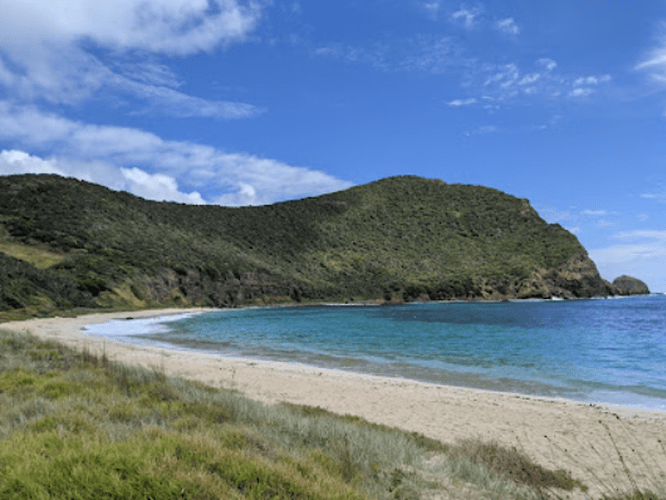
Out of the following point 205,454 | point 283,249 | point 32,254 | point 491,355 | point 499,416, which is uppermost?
point 283,249

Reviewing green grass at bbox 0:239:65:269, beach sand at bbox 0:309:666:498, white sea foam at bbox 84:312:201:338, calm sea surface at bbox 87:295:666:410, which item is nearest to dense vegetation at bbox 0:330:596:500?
beach sand at bbox 0:309:666:498

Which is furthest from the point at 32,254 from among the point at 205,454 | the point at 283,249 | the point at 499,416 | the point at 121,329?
the point at 205,454

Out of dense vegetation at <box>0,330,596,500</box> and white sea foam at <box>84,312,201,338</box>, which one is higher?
dense vegetation at <box>0,330,596,500</box>

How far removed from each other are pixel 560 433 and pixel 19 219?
78743 mm

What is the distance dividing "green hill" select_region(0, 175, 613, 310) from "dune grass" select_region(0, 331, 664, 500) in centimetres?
3863

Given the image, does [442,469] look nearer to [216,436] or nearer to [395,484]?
[395,484]

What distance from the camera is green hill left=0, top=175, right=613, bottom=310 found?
2293 inches

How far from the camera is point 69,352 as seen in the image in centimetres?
1315

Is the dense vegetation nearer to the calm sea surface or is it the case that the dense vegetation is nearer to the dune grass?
the dune grass

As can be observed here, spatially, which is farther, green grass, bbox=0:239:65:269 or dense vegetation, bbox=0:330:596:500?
green grass, bbox=0:239:65:269

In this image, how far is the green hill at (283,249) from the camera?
58250 millimetres

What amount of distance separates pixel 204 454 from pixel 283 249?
338 feet

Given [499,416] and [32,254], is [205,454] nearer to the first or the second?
[499,416]

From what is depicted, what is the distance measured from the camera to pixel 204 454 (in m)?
4.61
